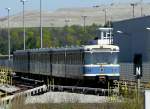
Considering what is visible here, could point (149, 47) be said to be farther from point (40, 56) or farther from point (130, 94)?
point (130, 94)

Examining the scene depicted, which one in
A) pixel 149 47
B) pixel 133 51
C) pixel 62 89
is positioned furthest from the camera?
pixel 133 51

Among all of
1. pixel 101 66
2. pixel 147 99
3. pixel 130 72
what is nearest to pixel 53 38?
pixel 130 72

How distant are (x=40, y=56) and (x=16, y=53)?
568 inches

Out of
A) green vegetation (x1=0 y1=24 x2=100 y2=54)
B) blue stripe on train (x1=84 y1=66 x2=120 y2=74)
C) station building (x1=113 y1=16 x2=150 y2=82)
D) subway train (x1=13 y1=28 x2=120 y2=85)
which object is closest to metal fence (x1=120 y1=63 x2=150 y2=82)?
station building (x1=113 y1=16 x2=150 y2=82)

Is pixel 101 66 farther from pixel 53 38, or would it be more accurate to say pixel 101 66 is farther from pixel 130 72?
pixel 53 38

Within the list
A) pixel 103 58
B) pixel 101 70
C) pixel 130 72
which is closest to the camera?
pixel 101 70

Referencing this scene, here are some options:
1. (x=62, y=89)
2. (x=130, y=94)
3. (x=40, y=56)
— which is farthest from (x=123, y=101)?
(x=40, y=56)

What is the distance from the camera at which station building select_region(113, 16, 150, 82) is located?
58.8 m

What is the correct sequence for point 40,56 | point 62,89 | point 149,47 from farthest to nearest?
1. point 149,47
2. point 40,56
3. point 62,89

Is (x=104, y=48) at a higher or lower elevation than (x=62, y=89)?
higher

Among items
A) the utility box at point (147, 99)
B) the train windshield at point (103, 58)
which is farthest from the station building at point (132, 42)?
the utility box at point (147, 99)

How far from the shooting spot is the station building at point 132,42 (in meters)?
58.8

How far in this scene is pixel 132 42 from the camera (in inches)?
2660

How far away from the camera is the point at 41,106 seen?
69.8ft
